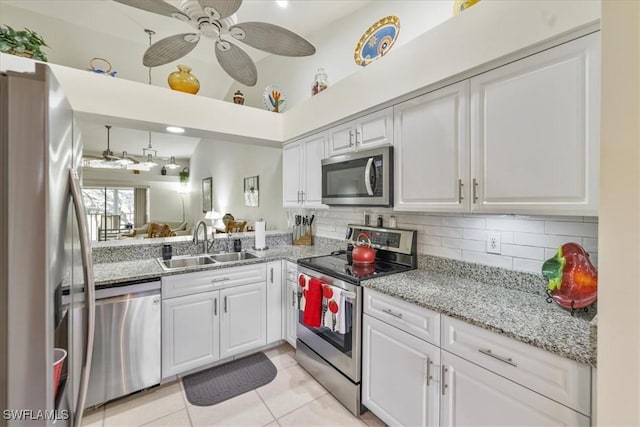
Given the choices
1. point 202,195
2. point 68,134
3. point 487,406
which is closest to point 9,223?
point 68,134

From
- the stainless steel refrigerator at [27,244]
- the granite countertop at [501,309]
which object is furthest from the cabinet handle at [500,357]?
the stainless steel refrigerator at [27,244]

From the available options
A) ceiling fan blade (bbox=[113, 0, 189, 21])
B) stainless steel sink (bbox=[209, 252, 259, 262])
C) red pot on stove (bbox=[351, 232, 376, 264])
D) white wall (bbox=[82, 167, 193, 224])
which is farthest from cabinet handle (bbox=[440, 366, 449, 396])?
white wall (bbox=[82, 167, 193, 224])

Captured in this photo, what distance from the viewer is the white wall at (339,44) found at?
2.19m

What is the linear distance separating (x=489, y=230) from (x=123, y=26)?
4.40 meters

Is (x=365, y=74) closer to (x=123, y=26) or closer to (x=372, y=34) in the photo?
(x=372, y=34)

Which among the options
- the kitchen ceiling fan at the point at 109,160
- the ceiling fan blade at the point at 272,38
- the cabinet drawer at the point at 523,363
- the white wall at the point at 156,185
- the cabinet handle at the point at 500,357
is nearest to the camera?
the cabinet drawer at the point at 523,363

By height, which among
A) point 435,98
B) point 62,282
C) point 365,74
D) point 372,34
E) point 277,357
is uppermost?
point 372,34

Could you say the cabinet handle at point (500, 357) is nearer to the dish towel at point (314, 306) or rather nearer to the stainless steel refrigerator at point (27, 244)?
the dish towel at point (314, 306)

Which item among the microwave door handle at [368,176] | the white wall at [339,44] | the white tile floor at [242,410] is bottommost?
the white tile floor at [242,410]

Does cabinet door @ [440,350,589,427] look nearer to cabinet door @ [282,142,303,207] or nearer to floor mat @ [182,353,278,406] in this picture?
floor mat @ [182,353,278,406]

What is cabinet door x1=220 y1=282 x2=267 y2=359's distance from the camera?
233 cm

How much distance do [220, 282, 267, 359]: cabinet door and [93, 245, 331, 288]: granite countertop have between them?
238 millimetres

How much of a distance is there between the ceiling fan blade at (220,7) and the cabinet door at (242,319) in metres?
1.90

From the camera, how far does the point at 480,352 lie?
123 cm
